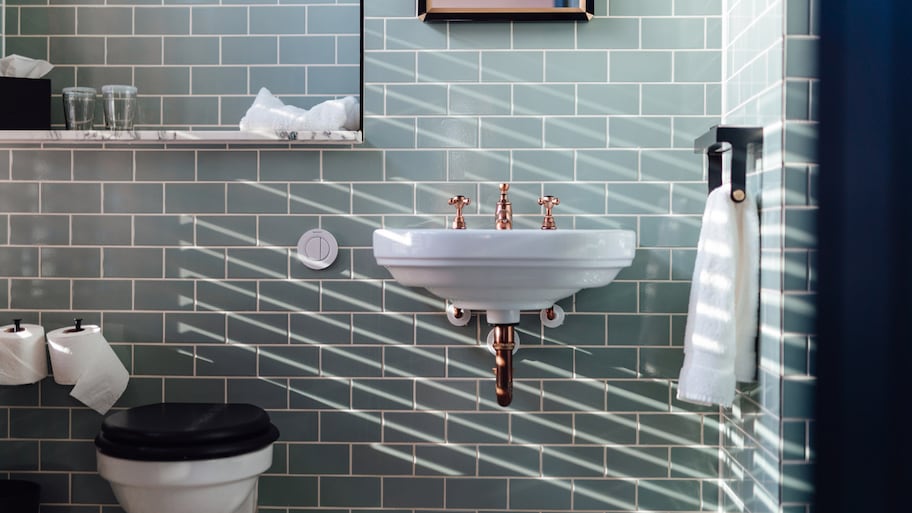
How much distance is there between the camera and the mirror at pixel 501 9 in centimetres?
217

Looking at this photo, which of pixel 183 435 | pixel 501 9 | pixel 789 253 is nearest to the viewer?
pixel 789 253

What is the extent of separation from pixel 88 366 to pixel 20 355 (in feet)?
0.62

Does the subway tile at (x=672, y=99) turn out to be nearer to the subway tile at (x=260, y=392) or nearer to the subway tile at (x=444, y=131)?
the subway tile at (x=444, y=131)

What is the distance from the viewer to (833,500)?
163 cm

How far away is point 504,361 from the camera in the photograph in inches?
81.3

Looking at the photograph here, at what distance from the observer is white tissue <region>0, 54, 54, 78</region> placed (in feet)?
7.05

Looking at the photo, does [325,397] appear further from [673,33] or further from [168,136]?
[673,33]

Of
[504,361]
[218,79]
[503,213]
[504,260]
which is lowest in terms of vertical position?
[504,361]

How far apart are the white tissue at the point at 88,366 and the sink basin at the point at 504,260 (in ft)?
2.80

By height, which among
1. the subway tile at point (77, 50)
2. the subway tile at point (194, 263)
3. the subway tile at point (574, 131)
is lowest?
the subway tile at point (194, 263)

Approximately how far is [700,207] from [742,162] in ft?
1.08

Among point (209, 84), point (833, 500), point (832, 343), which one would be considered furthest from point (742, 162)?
point (209, 84)

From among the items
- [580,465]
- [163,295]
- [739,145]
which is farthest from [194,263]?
[739,145]

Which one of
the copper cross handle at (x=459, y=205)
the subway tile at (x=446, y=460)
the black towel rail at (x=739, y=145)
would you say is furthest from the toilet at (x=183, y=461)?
the black towel rail at (x=739, y=145)
